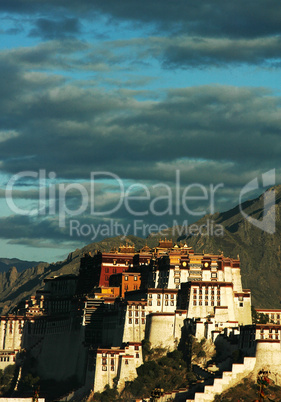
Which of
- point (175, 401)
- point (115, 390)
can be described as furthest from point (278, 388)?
point (115, 390)

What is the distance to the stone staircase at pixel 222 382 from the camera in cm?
17812

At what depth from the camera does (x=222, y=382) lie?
17925cm

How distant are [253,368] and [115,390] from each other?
26.0 metres

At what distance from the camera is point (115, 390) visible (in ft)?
620

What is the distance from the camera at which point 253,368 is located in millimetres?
181500

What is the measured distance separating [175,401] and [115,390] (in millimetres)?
13048

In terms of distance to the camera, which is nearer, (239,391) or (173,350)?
(239,391)

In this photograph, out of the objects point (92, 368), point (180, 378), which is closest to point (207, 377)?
point (180, 378)

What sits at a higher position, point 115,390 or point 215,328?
point 215,328

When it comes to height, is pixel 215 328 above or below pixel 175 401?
above

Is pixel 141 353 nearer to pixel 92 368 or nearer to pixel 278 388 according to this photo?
pixel 92 368

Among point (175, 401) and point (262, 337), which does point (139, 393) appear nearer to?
point (175, 401)

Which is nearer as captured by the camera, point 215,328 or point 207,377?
point 207,377

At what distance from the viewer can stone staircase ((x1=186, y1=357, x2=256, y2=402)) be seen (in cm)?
17812
